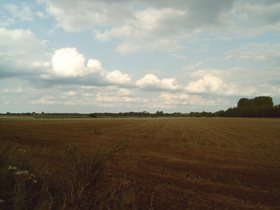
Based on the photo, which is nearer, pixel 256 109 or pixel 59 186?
pixel 59 186

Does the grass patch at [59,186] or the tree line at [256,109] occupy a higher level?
the tree line at [256,109]

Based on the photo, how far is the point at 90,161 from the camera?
604 cm

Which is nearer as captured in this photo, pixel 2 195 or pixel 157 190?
pixel 2 195

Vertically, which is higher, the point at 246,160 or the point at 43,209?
the point at 43,209

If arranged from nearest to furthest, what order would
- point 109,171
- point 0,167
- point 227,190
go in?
point 0,167 → point 227,190 → point 109,171

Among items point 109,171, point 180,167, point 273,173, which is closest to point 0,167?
point 109,171

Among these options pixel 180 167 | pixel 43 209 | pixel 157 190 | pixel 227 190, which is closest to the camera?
pixel 43 209

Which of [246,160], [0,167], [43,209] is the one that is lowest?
[246,160]

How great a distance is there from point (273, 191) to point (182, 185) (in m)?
3.42

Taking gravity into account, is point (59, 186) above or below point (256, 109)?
below

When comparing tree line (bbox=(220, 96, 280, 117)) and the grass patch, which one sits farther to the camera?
tree line (bbox=(220, 96, 280, 117))

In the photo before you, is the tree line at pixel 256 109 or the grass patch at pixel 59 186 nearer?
the grass patch at pixel 59 186

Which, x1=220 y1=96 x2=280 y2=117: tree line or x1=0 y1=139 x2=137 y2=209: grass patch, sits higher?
x1=220 y1=96 x2=280 y2=117: tree line

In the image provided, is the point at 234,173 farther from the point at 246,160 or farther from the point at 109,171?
the point at 109,171
